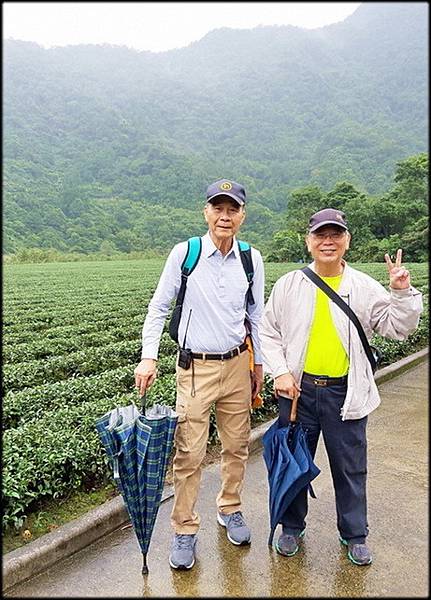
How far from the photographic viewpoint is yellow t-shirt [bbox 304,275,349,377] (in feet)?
9.15

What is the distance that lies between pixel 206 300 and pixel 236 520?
134cm

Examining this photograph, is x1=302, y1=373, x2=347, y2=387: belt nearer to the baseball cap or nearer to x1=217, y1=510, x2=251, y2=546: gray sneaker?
the baseball cap

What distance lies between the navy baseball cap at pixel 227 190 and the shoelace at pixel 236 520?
1.81m

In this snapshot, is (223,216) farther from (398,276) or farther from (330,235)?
(398,276)

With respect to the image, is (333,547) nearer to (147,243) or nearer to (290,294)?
(290,294)

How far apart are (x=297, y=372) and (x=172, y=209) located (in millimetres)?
49656

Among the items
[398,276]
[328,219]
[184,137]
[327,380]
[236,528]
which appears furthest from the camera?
[184,137]

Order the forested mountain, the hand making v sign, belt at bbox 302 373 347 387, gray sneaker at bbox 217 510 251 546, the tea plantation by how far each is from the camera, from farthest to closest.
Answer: the forested mountain < the tea plantation < gray sneaker at bbox 217 510 251 546 < belt at bbox 302 373 347 387 < the hand making v sign

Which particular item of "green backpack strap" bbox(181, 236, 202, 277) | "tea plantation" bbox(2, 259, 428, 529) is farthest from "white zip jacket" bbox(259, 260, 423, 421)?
"tea plantation" bbox(2, 259, 428, 529)

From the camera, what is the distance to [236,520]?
3213mm

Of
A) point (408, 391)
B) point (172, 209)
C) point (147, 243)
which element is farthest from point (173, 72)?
point (408, 391)

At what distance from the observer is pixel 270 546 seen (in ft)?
10.2

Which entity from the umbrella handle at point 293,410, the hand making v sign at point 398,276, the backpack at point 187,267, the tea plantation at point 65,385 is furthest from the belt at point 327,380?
the tea plantation at point 65,385

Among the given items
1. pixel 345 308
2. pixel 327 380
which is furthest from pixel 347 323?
pixel 327 380
